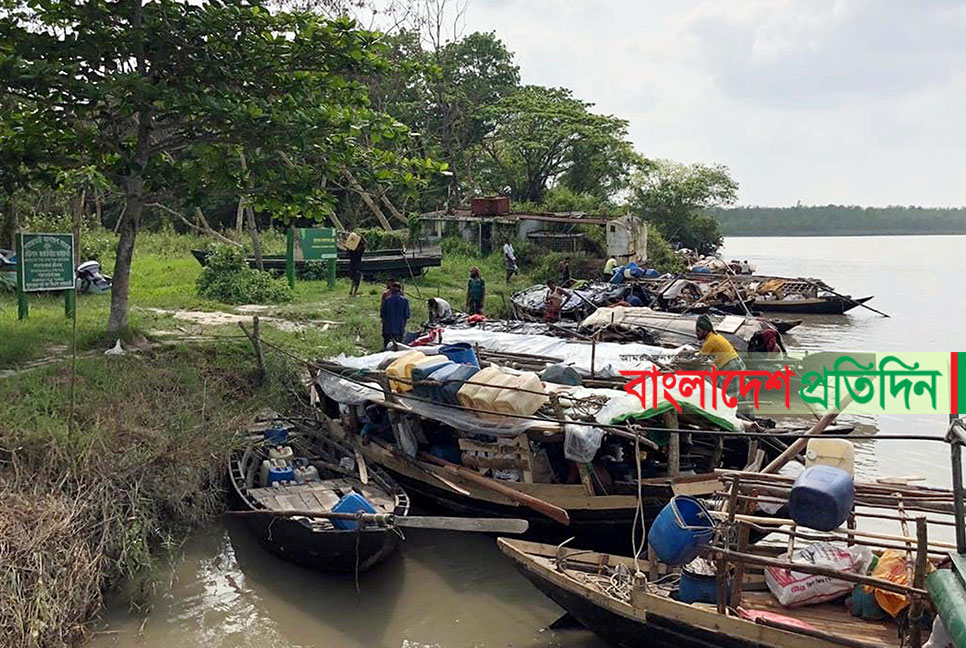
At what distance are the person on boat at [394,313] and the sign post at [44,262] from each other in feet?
15.5

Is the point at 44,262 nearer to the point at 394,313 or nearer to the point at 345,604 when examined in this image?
the point at 394,313

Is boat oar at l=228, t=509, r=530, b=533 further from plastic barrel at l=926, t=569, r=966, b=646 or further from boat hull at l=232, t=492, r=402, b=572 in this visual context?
plastic barrel at l=926, t=569, r=966, b=646

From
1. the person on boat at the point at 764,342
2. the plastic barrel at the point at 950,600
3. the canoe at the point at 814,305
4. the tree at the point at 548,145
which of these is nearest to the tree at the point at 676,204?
the tree at the point at 548,145

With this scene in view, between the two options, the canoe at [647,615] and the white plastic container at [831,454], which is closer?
the canoe at [647,615]

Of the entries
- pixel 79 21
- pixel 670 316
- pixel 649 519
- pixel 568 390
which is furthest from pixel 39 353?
pixel 670 316

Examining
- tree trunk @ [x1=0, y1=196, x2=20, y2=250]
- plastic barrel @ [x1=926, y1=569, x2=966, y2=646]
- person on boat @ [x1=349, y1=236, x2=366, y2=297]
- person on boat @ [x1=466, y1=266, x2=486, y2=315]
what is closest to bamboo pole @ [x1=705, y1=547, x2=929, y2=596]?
plastic barrel @ [x1=926, y1=569, x2=966, y2=646]

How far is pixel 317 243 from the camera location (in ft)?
66.5

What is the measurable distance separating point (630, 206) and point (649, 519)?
40959 millimetres

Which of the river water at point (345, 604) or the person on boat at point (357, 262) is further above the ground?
the person on boat at point (357, 262)

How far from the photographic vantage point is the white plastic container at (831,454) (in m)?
6.37

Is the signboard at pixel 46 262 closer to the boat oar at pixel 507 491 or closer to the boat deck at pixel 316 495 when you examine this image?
the boat deck at pixel 316 495

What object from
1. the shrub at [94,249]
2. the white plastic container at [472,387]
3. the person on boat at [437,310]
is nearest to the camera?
the white plastic container at [472,387]

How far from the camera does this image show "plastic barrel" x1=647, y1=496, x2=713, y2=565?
5.75 metres

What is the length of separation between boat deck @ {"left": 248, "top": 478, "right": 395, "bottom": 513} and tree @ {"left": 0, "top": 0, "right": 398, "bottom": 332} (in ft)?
14.9
